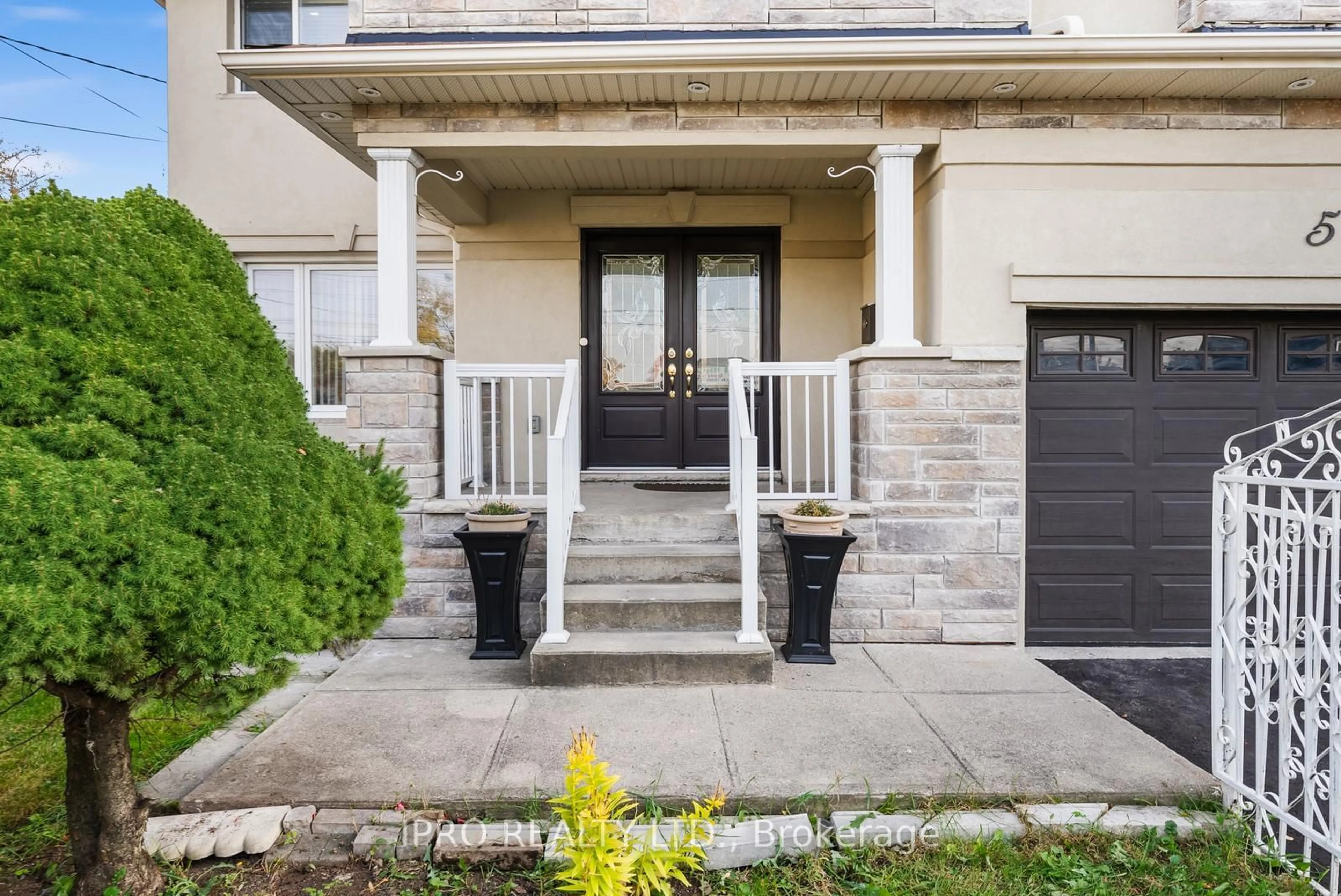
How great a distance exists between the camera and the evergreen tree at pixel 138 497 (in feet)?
5.40

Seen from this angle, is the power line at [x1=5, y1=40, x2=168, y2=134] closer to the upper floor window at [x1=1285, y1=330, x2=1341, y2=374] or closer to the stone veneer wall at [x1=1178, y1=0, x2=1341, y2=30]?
the stone veneer wall at [x1=1178, y1=0, x2=1341, y2=30]

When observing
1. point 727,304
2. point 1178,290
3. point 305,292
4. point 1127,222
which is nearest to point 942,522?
point 1178,290

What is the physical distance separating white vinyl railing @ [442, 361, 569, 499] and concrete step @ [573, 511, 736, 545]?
42 cm

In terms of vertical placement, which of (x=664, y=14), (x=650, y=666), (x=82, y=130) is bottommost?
(x=650, y=666)

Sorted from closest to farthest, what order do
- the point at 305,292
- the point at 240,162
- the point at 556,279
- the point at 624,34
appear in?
the point at 624,34 < the point at 556,279 < the point at 240,162 < the point at 305,292

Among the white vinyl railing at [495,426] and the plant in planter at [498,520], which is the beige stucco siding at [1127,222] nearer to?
the white vinyl railing at [495,426]

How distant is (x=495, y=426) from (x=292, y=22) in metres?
4.41

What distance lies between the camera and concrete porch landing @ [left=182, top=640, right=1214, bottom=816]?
8.62ft

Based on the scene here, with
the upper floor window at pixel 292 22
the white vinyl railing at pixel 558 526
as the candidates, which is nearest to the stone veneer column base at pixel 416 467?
the white vinyl railing at pixel 558 526

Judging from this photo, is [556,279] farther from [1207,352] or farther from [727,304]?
[1207,352]

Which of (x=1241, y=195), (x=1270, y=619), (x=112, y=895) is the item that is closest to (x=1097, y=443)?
(x=1241, y=195)

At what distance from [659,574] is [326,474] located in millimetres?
2213

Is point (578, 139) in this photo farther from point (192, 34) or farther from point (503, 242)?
point (192, 34)

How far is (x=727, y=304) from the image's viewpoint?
616 cm
